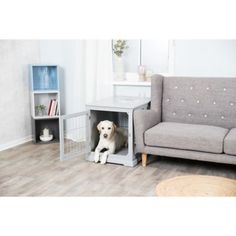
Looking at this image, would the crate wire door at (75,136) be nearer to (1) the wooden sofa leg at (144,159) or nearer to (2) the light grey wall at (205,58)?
(1) the wooden sofa leg at (144,159)

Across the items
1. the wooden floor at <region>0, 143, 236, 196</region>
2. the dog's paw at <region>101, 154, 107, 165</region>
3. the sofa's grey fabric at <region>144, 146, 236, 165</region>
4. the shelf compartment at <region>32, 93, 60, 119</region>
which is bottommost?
the wooden floor at <region>0, 143, 236, 196</region>

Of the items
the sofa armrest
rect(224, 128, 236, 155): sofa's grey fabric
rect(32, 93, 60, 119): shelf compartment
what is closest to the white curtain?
rect(32, 93, 60, 119): shelf compartment

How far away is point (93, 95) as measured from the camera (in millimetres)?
4371

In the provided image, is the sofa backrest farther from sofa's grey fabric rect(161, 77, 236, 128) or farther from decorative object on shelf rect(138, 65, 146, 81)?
decorative object on shelf rect(138, 65, 146, 81)

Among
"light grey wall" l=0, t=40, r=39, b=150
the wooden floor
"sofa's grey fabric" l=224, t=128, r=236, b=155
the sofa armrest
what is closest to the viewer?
the wooden floor

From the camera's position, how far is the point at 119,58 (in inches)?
168

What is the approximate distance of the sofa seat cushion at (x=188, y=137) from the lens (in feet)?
10.6

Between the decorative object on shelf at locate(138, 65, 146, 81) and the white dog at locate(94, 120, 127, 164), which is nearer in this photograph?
the white dog at locate(94, 120, 127, 164)

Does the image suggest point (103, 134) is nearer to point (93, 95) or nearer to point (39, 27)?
point (93, 95)

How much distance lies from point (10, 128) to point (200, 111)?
2.15 meters

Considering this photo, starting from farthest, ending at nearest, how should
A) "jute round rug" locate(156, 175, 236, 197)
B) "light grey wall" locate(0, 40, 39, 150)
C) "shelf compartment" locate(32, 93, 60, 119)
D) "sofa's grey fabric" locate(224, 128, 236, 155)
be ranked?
"shelf compartment" locate(32, 93, 60, 119), "light grey wall" locate(0, 40, 39, 150), "sofa's grey fabric" locate(224, 128, 236, 155), "jute round rug" locate(156, 175, 236, 197)

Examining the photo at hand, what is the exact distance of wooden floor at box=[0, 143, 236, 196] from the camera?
298 cm

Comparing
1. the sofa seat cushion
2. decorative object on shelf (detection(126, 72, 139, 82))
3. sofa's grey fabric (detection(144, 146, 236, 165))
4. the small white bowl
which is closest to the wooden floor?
sofa's grey fabric (detection(144, 146, 236, 165))

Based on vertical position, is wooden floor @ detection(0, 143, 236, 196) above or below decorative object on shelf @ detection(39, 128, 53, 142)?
below
